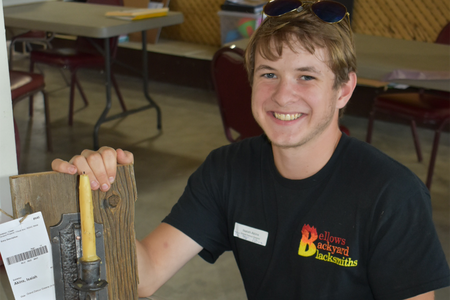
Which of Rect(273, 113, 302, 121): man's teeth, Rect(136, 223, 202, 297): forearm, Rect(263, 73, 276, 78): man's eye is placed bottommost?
Rect(136, 223, 202, 297): forearm

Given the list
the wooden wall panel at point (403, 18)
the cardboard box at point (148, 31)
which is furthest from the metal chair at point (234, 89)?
the cardboard box at point (148, 31)

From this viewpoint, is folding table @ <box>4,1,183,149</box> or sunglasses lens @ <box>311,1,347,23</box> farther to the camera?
folding table @ <box>4,1,183,149</box>

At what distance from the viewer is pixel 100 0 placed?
4199mm

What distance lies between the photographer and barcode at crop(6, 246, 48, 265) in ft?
2.35

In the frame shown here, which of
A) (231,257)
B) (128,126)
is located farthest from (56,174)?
(128,126)

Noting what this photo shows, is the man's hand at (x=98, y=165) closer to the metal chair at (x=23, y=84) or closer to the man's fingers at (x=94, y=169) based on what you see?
the man's fingers at (x=94, y=169)

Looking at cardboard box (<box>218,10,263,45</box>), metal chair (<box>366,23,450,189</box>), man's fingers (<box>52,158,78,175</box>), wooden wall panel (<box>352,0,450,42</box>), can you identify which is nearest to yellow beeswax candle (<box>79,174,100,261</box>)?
man's fingers (<box>52,158,78,175</box>)

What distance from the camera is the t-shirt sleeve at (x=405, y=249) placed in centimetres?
93

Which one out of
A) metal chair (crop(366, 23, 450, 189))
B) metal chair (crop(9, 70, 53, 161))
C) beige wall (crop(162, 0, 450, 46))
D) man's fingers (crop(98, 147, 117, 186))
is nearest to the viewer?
man's fingers (crop(98, 147, 117, 186))

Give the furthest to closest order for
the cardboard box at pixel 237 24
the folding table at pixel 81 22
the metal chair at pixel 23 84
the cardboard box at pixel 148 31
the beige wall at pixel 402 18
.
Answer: the cardboard box at pixel 148 31, the cardboard box at pixel 237 24, the beige wall at pixel 402 18, the folding table at pixel 81 22, the metal chair at pixel 23 84

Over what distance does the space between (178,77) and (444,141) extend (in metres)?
2.54

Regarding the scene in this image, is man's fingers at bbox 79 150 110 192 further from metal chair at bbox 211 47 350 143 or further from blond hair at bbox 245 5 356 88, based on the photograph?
metal chair at bbox 211 47 350 143

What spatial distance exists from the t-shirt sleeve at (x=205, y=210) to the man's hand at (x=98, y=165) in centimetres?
43

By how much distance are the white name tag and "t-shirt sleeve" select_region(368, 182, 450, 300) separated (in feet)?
0.74
